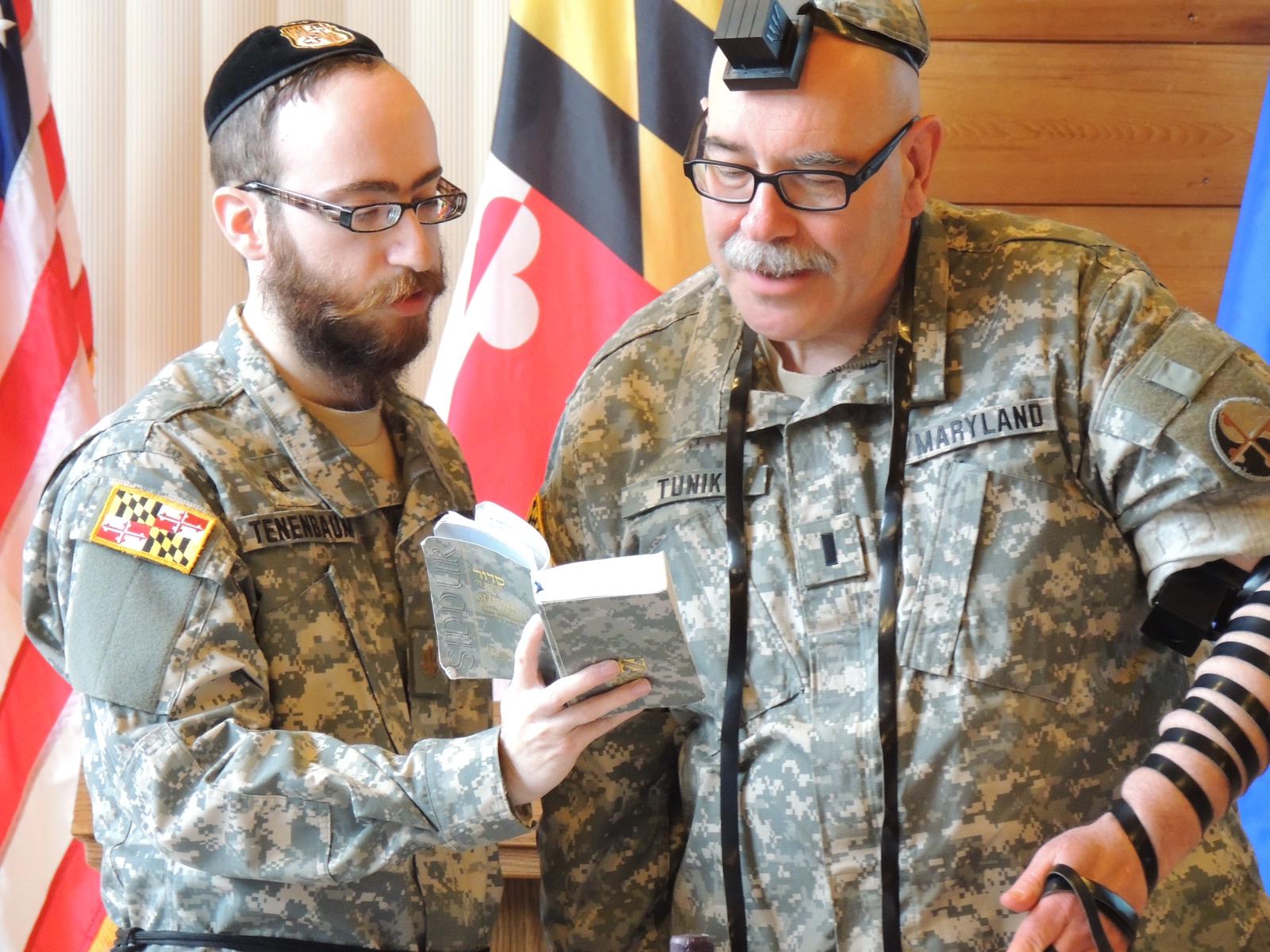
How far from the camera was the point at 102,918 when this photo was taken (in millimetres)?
2783

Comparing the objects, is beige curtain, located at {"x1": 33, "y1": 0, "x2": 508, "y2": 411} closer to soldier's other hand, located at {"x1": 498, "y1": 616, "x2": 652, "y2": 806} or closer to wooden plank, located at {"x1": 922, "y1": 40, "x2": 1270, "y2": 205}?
wooden plank, located at {"x1": 922, "y1": 40, "x2": 1270, "y2": 205}

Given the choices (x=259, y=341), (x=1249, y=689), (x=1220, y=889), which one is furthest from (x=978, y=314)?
(x=259, y=341)

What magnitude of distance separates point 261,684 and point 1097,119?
197 cm

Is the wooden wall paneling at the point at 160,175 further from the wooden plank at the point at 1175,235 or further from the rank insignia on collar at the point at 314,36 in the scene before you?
the wooden plank at the point at 1175,235

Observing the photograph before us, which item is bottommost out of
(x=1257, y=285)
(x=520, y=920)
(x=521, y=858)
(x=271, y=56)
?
(x=520, y=920)

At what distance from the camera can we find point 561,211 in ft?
9.06

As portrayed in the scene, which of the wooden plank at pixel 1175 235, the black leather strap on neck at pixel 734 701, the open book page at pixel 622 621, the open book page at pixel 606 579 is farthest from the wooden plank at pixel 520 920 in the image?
the wooden plank at pixel 1175 235

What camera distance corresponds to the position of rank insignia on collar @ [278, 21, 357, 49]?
5.84 ft

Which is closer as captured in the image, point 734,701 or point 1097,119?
point 734,701

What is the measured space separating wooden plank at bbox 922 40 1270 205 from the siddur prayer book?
1.60 m

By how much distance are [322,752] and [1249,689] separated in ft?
3.32

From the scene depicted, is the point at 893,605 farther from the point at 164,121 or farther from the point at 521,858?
the point at 164,121

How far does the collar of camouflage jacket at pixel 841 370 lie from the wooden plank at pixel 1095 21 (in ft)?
3.25

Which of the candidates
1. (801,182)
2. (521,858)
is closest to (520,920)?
(521,858)
